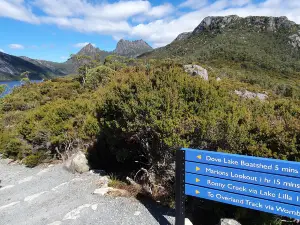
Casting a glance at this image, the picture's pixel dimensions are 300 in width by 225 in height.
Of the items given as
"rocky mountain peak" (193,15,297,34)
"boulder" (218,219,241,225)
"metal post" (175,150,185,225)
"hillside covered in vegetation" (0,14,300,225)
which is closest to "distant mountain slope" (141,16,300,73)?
"rocky mountain peak" (193,15,297,34)

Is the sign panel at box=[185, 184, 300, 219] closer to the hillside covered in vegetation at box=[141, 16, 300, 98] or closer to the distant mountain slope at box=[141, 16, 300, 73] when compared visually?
the hillside covered in vegetation at box=[141, 16, 300, 98]

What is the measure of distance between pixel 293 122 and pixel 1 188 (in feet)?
24.5

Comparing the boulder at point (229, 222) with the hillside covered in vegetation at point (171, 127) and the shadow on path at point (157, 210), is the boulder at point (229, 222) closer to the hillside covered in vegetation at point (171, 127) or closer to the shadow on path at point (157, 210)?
the hillside covered in vegetation at point (171, 127)

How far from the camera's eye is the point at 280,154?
411 centimetres

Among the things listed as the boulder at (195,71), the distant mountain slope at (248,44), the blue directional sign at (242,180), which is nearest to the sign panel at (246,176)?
the blue directional sign at (242,180)

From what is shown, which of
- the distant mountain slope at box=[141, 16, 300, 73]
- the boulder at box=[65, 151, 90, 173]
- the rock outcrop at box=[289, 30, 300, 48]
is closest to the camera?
the boulder at box=[65, 151, 90, 173]

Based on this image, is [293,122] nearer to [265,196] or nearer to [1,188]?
[265,196]

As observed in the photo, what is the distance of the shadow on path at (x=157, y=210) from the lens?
180 inches

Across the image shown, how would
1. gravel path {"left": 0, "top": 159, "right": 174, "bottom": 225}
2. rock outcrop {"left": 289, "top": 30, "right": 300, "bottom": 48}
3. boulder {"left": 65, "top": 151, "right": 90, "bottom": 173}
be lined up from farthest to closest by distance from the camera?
rock outcrop {"left": 289, "top": 30, "right": 300, "bottom": 48}, boulder {"left": 65, "top": 151, "right": 90, "bottom": 173}, gravel path {"left": 0, "top": 159, "right": 174, "bottom": 225}

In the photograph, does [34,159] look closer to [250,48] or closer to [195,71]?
[195,71]

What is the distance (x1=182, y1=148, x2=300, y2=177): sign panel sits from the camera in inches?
114

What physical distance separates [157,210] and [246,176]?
2.30 metres

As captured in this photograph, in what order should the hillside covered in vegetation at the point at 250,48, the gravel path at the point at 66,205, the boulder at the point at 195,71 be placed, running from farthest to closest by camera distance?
the hillside covered in vegetation at the point at 250,48, the boulder at the point at 195,71, the gravel path at the point at 66,205

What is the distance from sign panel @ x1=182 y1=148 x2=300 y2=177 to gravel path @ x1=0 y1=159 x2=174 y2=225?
169 centimetres
